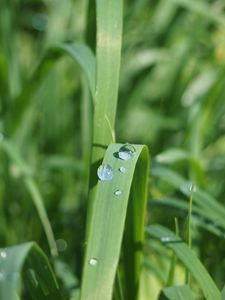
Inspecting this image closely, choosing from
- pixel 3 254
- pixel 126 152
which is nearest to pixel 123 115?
pixel 126 152

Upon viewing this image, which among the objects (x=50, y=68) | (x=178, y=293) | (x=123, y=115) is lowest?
(x=178, y=293)

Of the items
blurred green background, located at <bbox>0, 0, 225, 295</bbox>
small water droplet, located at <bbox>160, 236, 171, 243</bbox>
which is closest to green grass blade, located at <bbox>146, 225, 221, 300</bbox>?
small water droplet, located at <bbox>160, 236, 171, 243</bbox>

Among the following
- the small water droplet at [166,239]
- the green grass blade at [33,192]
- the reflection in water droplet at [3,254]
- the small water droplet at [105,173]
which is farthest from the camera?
the green grass blade at [33,192]

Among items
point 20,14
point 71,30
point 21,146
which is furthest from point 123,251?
point 20,14

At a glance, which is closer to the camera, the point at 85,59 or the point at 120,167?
the point at 120,167

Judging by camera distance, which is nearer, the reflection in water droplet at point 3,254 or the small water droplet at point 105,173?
the reflection in water droplet at point 3,254

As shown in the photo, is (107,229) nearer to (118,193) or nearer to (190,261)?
(118,193)

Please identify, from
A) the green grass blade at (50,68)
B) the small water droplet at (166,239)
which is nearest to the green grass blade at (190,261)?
the small water droplet at (166,239)

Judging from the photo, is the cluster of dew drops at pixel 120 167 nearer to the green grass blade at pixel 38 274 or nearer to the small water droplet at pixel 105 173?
the small water droplet at pixel 105 173
